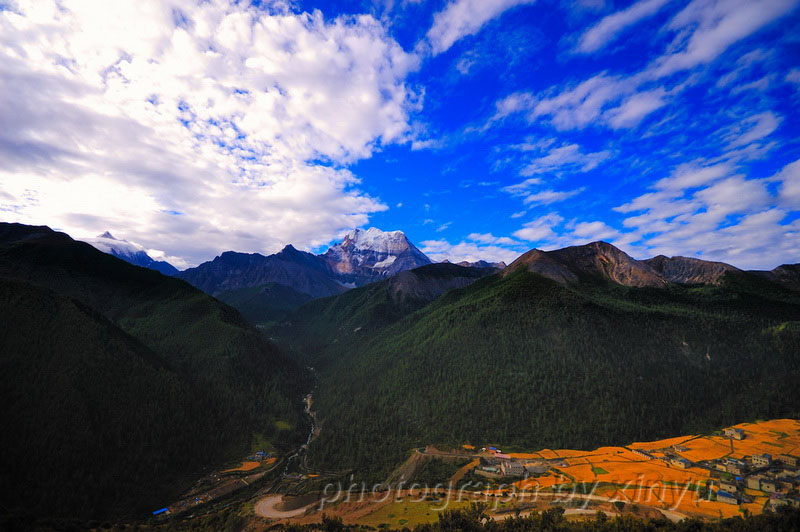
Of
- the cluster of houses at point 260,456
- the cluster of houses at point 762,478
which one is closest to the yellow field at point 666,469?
the cluster of houses at point 762,478

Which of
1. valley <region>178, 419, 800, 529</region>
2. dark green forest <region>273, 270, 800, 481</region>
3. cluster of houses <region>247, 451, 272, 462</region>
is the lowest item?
valley <region>178, 419, 800, 529</region>

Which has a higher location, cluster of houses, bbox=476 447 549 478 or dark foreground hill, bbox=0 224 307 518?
dark foreground hill, bbox=0 224 307 518

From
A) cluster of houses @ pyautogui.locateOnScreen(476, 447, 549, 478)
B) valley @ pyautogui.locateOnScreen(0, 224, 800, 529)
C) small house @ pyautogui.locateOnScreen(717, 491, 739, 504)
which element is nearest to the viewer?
small house @ pyautogui.locateOnScreen(717, 491, 739, 504)

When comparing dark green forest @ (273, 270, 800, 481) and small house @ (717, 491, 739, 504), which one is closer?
small house @ (717, 491, 739, 504)

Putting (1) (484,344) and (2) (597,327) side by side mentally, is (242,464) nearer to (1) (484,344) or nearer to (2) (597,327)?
(1) (484,344)

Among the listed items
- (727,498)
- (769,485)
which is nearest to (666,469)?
(727,498)

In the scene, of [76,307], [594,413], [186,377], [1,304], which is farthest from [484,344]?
[1,304]

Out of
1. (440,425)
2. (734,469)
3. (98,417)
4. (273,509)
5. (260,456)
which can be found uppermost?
(98,417)

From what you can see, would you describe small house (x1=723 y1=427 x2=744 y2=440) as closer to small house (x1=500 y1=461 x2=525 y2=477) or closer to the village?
the village

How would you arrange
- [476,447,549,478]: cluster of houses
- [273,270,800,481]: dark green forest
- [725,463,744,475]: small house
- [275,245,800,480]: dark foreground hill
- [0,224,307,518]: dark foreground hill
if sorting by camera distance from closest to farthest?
1. [725,463,744,475]: small house
2. [0,224,307,518]: dark foreground hill
3. [476,447,549,478]: cluster of houses
4. [273,270,800,481]: dark green forest
5. [275,245,800,480]: dark foreground hill

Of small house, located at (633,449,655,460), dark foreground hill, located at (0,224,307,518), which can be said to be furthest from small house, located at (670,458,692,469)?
dark foreground hill, located at (0,224,307,518)

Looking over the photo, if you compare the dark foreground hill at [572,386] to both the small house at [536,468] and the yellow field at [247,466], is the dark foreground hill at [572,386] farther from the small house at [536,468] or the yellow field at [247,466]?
the yellow field at [247,466]

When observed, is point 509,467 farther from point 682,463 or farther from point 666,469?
point 682,463
